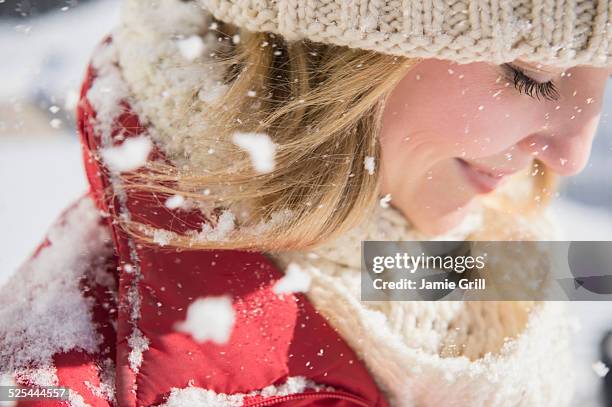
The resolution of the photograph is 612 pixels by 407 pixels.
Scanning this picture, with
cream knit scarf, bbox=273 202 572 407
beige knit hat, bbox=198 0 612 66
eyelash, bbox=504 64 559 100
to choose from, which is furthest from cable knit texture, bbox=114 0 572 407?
eyelash, bbox=504 64 559 100

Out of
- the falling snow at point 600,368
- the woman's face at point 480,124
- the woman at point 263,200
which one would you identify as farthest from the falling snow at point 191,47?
the falling snow at point 600,368

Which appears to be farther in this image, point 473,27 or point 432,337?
point 432,337

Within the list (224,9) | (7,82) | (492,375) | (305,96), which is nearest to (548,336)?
(492,375)

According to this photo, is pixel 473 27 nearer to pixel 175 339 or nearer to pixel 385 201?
pixel 385 201

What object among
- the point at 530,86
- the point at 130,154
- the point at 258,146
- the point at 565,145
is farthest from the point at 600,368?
the point at 130,154

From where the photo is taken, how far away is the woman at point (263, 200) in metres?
0.71

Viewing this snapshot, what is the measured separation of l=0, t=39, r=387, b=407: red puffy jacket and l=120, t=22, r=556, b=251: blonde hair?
0.03 m

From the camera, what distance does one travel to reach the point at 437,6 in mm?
572

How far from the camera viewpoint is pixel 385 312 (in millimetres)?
835

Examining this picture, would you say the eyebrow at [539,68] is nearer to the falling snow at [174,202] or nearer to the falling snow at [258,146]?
the falling snow at [258,146]

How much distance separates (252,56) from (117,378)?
14.8 inches

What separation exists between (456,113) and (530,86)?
79 millimetres

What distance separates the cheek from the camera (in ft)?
2.27

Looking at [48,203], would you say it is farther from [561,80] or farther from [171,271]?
[561,80]
